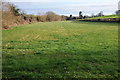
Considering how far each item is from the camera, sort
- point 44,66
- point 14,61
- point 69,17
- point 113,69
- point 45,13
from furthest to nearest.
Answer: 1. point 69,17
2. point 45,13
3. point 14,61
4. point 44,66
5. point 113,69

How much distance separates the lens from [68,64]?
18.4ft

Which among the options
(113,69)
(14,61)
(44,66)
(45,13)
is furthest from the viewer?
(45,13)

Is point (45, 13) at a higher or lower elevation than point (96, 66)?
higher

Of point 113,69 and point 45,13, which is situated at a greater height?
point 45,13

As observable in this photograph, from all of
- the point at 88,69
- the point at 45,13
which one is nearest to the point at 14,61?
the point at 88,69

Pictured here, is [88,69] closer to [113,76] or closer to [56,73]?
[113,76]

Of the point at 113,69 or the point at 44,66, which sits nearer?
the point at 113,69

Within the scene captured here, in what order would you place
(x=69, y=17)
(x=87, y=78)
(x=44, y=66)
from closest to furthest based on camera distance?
(x=87, y=78) → (x=44, y=66) → (x=69, y=17)

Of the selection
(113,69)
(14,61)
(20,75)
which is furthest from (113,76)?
(14,61)

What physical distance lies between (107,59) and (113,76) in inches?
70.8

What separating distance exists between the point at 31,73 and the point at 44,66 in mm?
789

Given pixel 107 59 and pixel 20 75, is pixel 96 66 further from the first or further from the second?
pixel 20 75

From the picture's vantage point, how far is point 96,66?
17.6 feet

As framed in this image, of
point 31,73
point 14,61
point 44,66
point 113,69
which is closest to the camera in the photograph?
point 31,73
